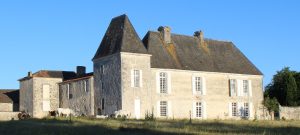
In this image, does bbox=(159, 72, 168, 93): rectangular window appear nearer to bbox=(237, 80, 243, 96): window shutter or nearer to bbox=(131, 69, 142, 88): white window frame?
bbox=(131, 69, 142, 88): white window frame

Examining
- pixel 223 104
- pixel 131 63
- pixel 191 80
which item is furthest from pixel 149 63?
pixel 223 104

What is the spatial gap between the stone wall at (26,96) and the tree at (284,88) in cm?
2505

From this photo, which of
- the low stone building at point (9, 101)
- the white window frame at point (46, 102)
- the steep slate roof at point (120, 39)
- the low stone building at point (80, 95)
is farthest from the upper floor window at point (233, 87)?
the low stone building at point (9, 101)

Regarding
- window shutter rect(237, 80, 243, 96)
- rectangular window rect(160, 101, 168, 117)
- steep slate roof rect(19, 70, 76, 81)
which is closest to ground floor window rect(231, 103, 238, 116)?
window shutter rect(237, 80, 243, 96)

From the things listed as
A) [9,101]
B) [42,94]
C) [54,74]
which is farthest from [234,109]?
[9,101]

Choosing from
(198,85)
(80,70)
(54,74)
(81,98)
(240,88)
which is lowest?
(81,98)

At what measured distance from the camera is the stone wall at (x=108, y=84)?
41.4 metres

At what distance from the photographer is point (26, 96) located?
52.5 metres

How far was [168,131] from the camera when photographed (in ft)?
70.2

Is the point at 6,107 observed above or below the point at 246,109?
above

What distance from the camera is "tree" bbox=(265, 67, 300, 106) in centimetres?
5445

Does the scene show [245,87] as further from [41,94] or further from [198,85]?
[41,94]

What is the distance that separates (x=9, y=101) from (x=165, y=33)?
66.2 feet

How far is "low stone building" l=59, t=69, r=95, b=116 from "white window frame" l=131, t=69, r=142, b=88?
15.2 ft
